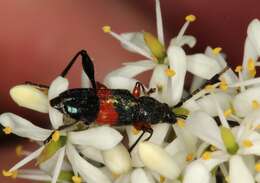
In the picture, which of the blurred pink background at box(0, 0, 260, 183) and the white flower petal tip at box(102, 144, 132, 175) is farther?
the blurred pink background at box(0, 0, 260, 183)

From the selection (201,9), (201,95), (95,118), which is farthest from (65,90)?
(201,9)

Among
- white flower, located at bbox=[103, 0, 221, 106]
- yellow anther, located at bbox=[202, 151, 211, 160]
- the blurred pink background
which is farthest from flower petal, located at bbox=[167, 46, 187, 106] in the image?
the blurred pink background

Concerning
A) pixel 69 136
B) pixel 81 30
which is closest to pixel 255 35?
pixel 69 136

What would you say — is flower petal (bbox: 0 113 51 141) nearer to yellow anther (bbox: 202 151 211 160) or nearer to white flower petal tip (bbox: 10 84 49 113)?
white flower petal tip (bbox: 10 84 49 113)

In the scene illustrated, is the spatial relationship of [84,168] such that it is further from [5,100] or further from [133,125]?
[5,100]

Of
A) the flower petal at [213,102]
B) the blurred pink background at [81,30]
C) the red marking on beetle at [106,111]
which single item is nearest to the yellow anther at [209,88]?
the flower petal at [213,102]

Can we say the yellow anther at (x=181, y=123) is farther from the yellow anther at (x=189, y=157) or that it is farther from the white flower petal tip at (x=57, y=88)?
the white flower petal tip at (x=57, y=88)

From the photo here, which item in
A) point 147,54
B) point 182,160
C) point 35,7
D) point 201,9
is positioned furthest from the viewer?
point 35,7

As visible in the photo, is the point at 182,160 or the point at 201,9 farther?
the point at 201,9
